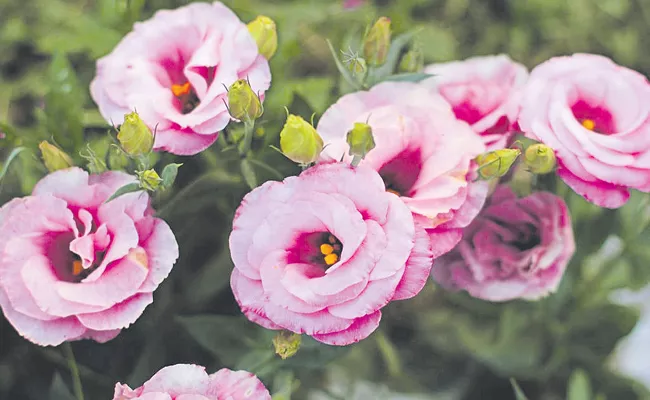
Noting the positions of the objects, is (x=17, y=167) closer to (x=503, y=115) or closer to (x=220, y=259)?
(x=220, y=259)

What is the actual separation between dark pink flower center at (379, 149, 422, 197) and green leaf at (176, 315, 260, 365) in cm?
19

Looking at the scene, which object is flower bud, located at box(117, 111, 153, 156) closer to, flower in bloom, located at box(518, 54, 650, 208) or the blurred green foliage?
the blurred green foliage

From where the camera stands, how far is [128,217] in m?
0.50

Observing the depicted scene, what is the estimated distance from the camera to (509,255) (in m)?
0.62

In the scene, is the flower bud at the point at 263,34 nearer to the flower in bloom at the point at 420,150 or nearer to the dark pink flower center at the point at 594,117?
the flower in bloom at the point at 420,150

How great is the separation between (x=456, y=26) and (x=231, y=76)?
2.43 ft

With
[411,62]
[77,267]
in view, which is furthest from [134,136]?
[411,62]

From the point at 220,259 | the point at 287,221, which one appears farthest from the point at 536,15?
the point at 287,221

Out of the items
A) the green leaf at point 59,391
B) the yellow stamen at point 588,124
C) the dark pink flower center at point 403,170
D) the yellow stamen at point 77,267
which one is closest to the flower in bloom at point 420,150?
the dark pink flower center at point 403,170

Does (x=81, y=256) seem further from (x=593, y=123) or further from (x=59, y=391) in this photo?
(x=593, y=123)

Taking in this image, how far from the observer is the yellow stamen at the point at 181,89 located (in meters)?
0.58

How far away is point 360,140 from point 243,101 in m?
0.08

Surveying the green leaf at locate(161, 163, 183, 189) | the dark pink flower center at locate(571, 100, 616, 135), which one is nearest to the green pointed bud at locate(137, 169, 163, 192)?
A: the green leaf at locate(161, 163, 183, 189)

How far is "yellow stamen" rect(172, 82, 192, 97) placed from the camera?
58cm
